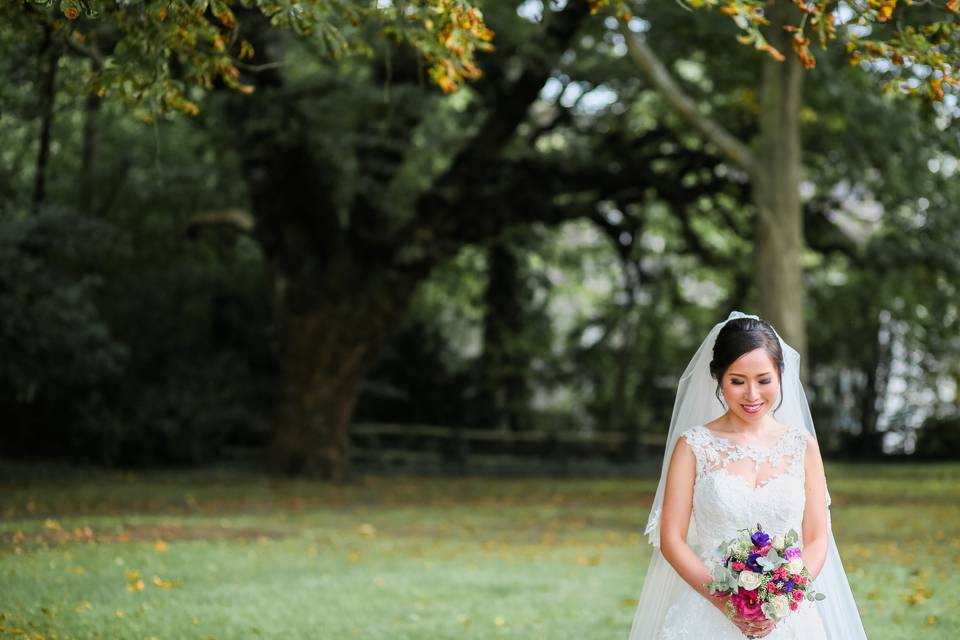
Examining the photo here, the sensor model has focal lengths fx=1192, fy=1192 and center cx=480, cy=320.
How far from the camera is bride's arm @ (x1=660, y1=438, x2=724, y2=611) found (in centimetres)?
443

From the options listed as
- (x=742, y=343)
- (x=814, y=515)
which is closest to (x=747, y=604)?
(x=814, y=515)


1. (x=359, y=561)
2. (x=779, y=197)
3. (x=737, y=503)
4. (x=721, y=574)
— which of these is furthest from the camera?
(x=779, y=197)

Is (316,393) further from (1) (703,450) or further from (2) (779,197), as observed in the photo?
(1) (703,450)

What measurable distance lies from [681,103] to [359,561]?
763 centimetres

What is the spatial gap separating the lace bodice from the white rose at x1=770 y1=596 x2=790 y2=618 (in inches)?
17.1

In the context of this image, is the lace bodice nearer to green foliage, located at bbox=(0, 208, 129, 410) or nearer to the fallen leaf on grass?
the fallen leaf on grass

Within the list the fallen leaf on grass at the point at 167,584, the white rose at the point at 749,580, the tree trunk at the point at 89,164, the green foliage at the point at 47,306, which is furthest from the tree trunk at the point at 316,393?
the white rose at the point at 749,580

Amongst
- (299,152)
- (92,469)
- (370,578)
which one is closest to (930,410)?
(299,152)

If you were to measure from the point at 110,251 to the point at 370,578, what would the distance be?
1213 centimetres

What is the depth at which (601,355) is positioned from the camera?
29328 mm

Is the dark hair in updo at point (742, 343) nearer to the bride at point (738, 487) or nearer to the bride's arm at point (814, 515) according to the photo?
the bride at point (738, 487)

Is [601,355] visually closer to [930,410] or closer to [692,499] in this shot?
[930,410]

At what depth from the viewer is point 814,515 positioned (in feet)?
15.1

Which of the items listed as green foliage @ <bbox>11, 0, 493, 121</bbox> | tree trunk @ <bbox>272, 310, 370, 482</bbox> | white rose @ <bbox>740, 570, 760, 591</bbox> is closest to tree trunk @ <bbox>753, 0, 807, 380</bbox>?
tree trunk @ <bbox>272, 310, 370, 482</bbox>
